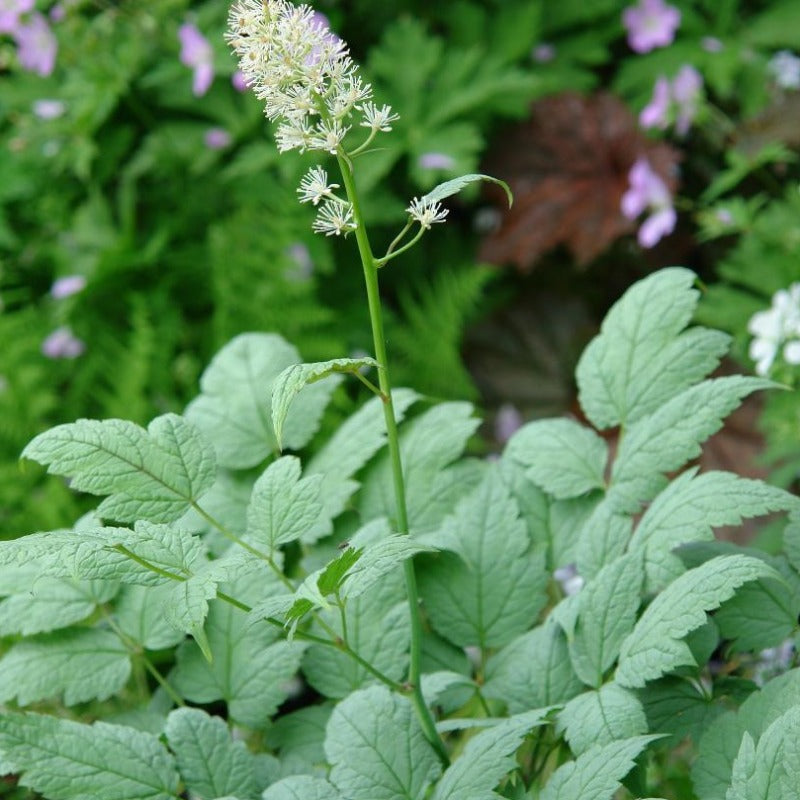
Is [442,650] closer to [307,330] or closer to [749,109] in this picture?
[307,330]

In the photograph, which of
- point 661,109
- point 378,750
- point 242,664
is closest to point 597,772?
point 378,750

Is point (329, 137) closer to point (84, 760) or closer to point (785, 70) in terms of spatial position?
point (84, 760)

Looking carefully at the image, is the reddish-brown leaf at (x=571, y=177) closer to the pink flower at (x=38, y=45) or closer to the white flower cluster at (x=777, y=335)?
the white flower cluster at (x=777, y=335)

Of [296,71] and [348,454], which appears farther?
[348,454]

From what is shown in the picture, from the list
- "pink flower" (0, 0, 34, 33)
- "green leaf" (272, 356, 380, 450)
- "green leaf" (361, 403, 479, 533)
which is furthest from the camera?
"pink flower" (0, 0, 34, 33)

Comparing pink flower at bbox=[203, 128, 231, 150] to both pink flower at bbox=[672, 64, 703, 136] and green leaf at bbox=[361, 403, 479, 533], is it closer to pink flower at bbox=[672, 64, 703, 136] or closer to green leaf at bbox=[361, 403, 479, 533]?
pink flower at bbox=[672, 64, 703, 136]

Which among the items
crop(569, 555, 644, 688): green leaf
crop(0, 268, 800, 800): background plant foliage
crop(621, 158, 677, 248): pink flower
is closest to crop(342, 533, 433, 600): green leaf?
crop(0, 268, 800, 800): background plant foliage
